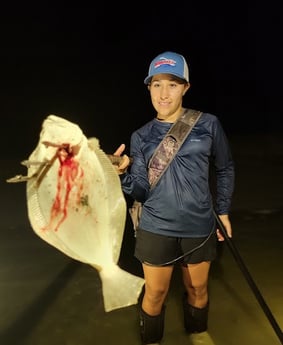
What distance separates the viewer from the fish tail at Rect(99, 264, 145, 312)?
1912 mm

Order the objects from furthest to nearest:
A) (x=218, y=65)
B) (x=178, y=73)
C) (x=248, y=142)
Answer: (x=218, y=65)
(x=248, y=142)
(x=178, y=73)

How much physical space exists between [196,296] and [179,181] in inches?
30.8

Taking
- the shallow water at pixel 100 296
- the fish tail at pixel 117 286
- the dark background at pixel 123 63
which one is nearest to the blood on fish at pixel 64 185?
the fish tail at pixel 117 286

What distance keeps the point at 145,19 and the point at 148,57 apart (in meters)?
3.14

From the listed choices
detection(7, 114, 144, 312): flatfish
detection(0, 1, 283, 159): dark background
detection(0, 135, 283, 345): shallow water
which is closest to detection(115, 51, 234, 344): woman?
detection(7, 114, 144, 312): flatfish

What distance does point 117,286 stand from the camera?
6.40 ft

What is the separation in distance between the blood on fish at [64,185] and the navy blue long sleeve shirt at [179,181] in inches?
22.5

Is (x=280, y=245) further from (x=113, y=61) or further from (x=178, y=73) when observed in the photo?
(x=113, y=61)

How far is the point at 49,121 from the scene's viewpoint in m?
1.81

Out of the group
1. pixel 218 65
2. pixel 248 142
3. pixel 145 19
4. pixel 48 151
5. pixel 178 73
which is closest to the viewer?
pixel 48 151

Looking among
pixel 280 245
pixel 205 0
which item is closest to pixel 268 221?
pixel 280 245

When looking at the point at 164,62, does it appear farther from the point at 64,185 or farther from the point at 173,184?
the point at 64,185

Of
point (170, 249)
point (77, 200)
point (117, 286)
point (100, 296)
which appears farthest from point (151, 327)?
point (77, 200)

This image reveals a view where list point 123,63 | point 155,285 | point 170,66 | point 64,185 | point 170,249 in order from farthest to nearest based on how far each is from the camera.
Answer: point 123,63 < point 155,285 < point 170,249 < point 170,66 < point 64,185
